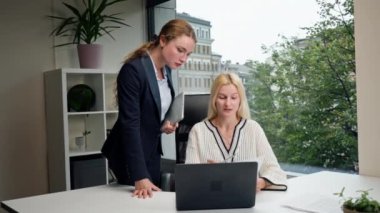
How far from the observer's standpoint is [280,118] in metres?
2.96

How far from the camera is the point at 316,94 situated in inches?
106

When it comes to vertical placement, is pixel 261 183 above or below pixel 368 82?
below

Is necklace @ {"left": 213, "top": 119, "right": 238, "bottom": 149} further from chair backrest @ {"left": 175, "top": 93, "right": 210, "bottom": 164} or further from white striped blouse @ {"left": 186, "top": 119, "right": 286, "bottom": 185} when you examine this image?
chair backrest @ {"left": 175, "top": 93, "right": 210, "bottom": 164}

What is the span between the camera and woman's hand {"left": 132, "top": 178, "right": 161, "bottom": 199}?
5.33 ft

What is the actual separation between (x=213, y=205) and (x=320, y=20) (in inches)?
71.5

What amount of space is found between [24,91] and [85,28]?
0.79 m

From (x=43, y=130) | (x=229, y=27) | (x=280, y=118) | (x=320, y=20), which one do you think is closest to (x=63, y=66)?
(x=43, y=130)

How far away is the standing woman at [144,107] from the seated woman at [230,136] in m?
0.20

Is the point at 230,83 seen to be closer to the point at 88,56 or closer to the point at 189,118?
the point at 189,118

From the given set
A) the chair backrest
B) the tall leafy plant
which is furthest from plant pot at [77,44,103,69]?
the chair backrest

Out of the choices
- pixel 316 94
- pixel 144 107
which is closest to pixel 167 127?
pixel 144 107

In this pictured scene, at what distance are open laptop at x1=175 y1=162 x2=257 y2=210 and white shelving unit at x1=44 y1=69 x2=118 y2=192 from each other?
2131 millimetres

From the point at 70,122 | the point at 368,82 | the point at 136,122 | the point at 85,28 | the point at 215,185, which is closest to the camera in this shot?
the point at 215,185

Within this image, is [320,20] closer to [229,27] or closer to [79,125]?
[229,27]
